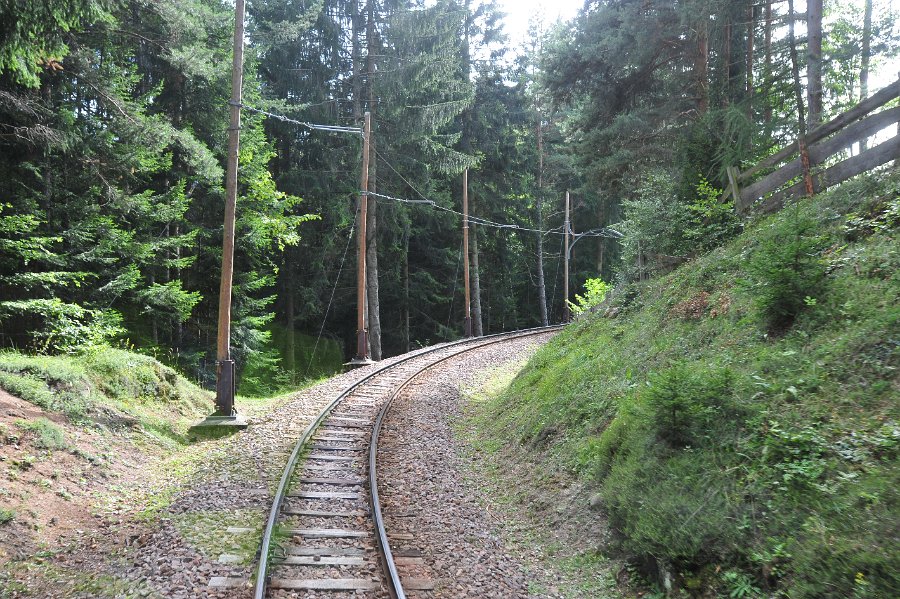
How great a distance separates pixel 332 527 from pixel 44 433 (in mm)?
4377

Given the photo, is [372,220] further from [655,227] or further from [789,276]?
[789,276]

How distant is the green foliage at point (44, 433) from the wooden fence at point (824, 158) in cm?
1205

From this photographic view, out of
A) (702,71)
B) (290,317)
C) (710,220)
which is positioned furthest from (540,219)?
(710,220)

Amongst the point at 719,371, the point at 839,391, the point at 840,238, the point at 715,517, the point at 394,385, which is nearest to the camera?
the point at 715,517

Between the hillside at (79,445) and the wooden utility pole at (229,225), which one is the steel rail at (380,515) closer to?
the hillside at (79,445)

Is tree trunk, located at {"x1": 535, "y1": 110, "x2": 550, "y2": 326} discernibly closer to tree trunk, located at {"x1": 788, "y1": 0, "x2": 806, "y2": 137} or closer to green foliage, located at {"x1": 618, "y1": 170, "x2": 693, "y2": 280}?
green foliage, located at {"x1": 618, "y1": 170, "x2": 693, "y2": 280}

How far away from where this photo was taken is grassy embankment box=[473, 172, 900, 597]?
396cm

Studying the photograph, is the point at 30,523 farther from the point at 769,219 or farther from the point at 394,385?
the point at 769,219

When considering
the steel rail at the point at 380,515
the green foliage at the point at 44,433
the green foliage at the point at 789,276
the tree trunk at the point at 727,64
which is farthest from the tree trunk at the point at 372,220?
the green foliage at the point at 789,276

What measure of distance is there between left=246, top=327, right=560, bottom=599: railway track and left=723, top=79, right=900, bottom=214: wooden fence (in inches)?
328

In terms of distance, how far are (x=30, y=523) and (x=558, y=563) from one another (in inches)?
222

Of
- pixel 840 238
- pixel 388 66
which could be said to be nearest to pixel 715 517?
pixel 840 238

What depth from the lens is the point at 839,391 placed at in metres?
5.00

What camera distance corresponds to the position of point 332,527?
679 centimetres
